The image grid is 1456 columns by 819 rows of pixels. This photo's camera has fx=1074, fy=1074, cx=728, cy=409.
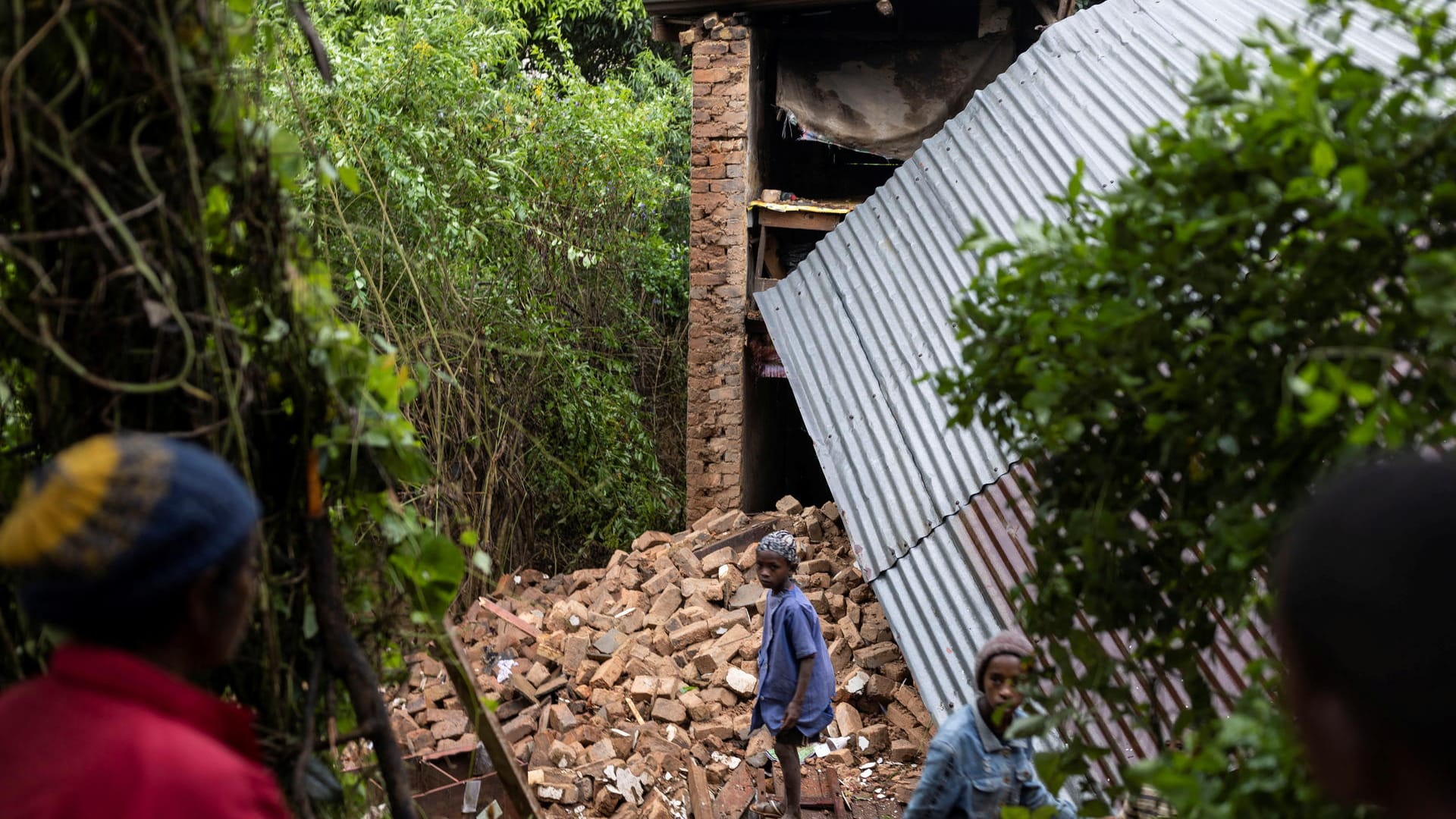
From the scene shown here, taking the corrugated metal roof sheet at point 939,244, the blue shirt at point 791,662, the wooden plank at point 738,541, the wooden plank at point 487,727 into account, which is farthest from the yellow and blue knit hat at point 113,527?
the wooden plank at point 738,541

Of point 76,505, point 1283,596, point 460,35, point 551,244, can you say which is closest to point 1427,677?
point 1283,596

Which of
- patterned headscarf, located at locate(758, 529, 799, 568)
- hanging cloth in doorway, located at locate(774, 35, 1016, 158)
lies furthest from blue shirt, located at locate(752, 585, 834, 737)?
hanging cloth in doorway, located at locate(774, 35, 1016, 158)

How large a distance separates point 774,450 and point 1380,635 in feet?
35.5

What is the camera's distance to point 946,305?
703 cm

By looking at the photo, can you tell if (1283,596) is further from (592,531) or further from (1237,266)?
(592,531)

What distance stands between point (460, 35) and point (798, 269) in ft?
13.5

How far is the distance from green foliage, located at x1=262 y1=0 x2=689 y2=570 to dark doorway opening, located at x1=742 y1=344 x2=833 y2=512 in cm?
133

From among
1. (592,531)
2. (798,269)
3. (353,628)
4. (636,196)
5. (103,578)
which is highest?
(103,578)

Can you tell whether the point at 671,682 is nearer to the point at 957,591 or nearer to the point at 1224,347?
the point at 957,591

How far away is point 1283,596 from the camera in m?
1.30

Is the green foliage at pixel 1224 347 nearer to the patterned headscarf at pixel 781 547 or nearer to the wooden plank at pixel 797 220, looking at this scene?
the patterned headscarf at pixel 781 547

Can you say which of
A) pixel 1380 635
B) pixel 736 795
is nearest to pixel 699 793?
pixel 736 795

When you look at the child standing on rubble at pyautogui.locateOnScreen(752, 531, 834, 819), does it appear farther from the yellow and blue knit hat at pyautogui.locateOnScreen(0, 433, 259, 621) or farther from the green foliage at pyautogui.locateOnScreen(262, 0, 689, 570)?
the yellow and blue knit hat at pyautogui.locateOnScreen(0, 433, 259, 621)

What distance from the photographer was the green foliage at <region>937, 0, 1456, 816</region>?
5.08 feet
